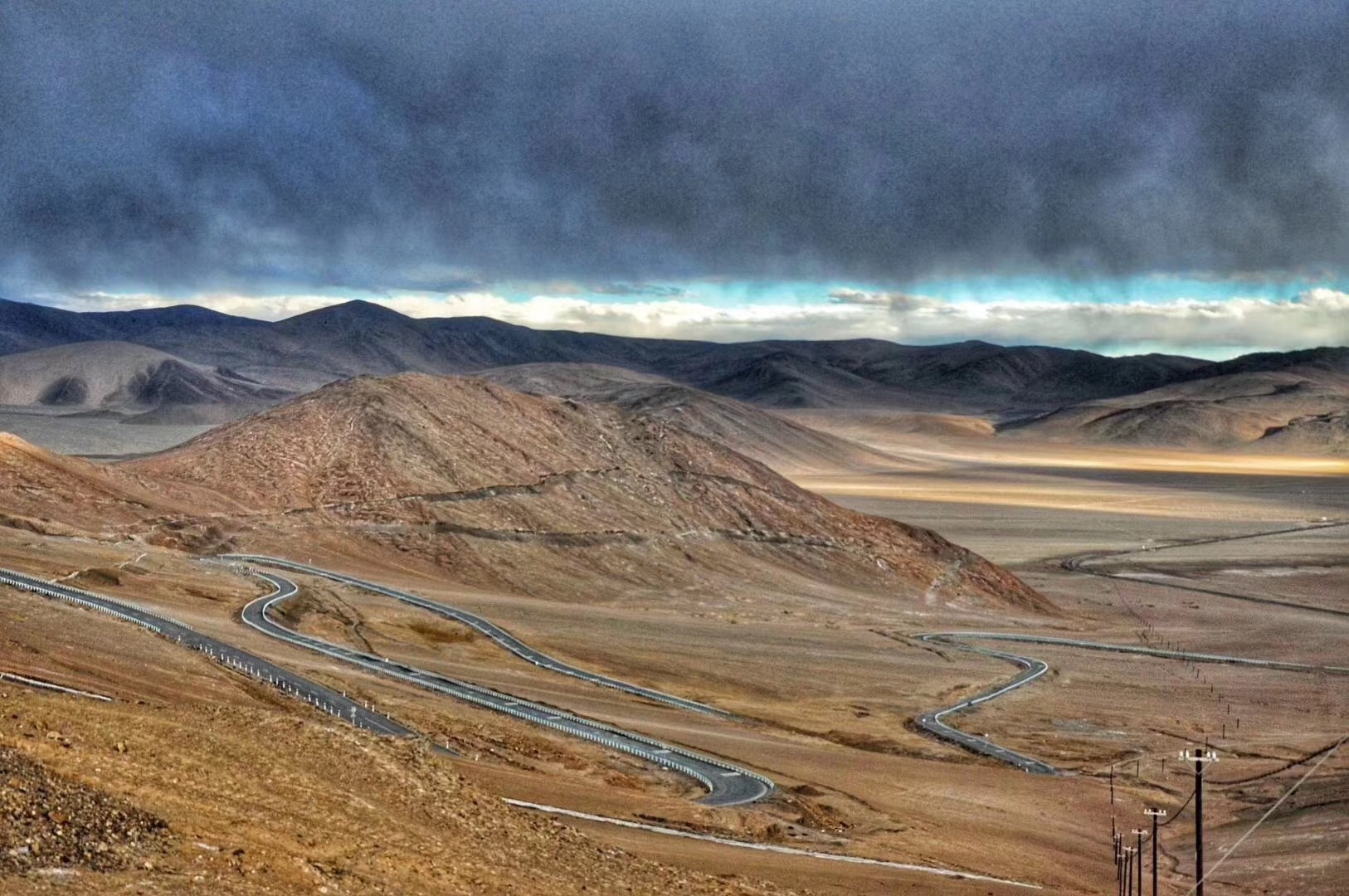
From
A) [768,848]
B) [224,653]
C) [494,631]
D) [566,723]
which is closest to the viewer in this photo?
[768,848]

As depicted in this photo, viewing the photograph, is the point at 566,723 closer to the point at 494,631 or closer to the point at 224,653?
the point at 224,653

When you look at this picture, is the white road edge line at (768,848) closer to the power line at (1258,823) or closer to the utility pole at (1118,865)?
the utility pole at (1118,865)

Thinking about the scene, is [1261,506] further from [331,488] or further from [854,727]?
[854,727]

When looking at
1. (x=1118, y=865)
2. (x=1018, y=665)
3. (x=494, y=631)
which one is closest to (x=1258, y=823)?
(x=1118, y=865)

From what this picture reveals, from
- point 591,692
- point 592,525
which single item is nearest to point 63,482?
point 592,525

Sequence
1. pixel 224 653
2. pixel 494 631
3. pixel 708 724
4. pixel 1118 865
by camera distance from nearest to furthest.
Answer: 1. pixel 1118 865
2. pixel 224 653
3. pixel 708 724
4. pixel 494 631

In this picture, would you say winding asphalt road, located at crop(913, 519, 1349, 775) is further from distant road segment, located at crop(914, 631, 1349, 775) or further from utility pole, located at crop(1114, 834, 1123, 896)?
utility pole, located at crop(1114, 834, 1123, 896)

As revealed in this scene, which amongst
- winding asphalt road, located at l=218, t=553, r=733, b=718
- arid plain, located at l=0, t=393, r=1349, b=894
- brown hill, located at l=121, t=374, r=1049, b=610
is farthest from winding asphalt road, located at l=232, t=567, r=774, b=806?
brown hill, located at l=121, t=374, r=1049, b=610

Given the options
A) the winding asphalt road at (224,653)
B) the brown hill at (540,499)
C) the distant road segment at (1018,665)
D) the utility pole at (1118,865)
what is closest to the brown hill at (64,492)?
the brown hill at (540,499)
